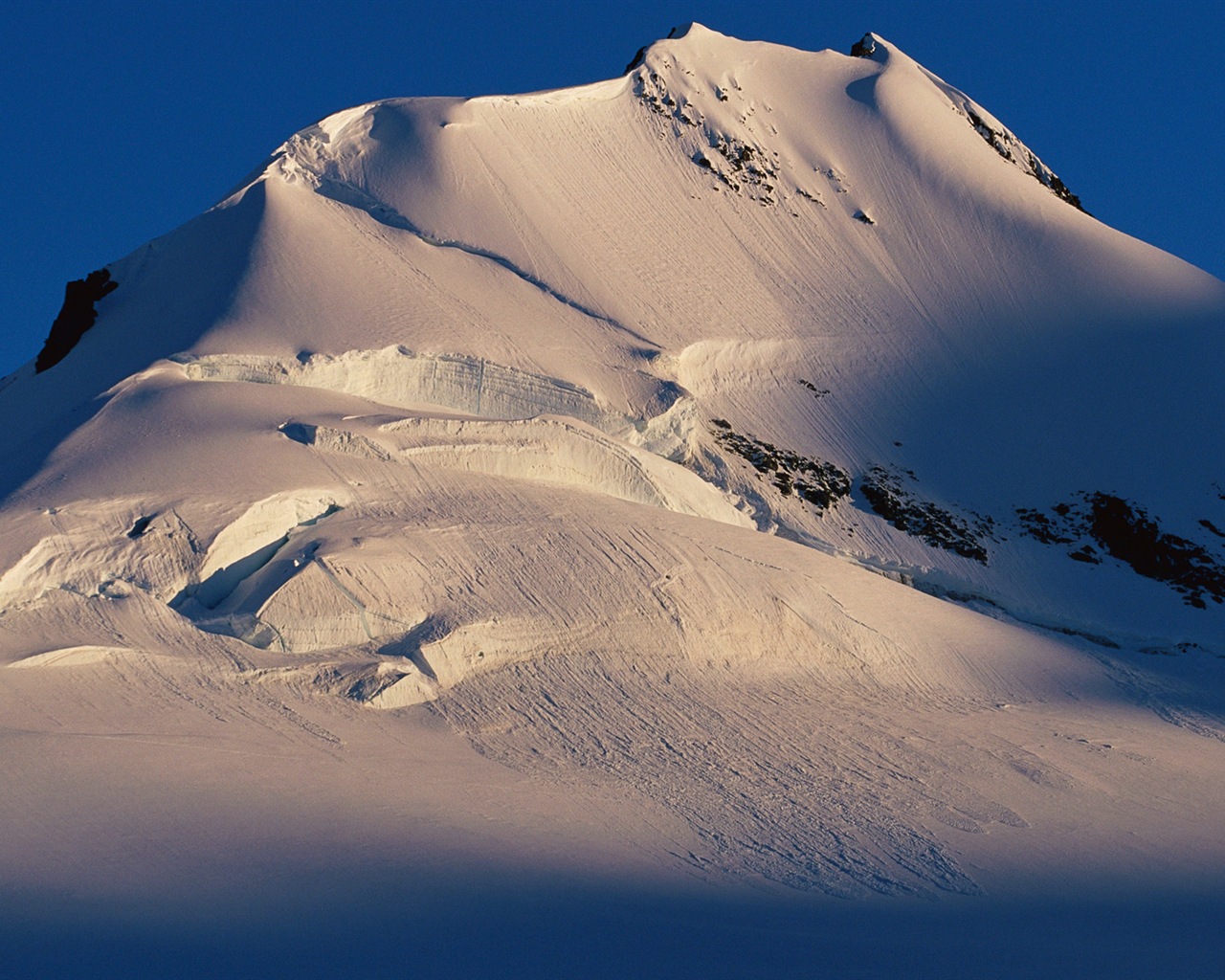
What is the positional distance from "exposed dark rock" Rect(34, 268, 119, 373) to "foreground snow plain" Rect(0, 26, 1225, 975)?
44 cm

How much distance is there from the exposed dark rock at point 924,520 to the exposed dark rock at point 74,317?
1587cm


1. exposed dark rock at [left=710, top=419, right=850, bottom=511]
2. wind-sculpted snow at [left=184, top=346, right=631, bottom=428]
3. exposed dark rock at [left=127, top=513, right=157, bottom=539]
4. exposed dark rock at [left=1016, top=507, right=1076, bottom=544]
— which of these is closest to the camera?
exposed dark rock at [left=127, top=513, right=157, bottom=539]

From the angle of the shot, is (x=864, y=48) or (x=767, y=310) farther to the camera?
(x=864, y=48)

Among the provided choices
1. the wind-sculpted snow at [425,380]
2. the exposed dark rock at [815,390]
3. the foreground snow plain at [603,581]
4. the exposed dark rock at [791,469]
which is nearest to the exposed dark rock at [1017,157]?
the foreground snow plain at [603,581]

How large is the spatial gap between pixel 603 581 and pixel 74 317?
15.1 meters

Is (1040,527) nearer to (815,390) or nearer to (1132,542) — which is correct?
(1132,542)

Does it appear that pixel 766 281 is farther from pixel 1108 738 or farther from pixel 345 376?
pixel 1108 738

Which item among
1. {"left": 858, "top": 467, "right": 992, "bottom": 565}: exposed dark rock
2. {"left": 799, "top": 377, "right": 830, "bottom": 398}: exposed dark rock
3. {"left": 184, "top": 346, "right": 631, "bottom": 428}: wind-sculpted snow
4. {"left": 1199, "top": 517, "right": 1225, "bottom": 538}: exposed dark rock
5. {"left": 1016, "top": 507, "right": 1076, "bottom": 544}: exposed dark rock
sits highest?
{"left": 799, "top": 377, "right": 830, "bottom": 398}: exposed dark rock

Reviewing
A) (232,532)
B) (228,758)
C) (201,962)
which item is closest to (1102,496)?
(232,532)

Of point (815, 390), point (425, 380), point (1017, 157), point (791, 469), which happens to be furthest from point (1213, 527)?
point (1017, 157)

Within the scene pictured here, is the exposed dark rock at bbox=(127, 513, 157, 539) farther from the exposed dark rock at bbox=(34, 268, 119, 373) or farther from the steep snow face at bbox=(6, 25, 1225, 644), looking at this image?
the exposed dark rock at bbox=(34, 268, 119, 373)

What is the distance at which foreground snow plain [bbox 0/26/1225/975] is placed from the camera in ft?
43.5

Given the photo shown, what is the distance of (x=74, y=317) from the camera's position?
1157 inches

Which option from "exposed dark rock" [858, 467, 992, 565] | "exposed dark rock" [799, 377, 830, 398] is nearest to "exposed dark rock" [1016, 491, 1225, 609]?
"exposed dark rock" [858, 467, 992, 565]
